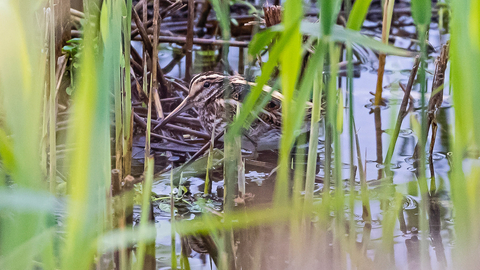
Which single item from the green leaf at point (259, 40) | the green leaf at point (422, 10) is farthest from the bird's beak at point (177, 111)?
the green leaf at point (422, 10)

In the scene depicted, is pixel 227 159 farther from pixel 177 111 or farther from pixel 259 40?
pixel 177 111

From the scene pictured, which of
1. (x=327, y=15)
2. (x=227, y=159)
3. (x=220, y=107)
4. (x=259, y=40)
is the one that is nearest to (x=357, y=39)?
(x=327, y=15)

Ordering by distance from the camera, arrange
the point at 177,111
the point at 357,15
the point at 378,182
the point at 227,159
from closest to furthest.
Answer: the point at 357,15, the point at 227,159, the point at 378,182, the point at 177,111

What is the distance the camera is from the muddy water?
1.35m

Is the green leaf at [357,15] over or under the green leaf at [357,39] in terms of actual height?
over

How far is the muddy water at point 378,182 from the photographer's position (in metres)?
1.35

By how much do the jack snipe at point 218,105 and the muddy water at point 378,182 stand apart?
0.13 metres

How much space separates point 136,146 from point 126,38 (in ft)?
2.59

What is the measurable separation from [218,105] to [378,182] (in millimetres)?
916

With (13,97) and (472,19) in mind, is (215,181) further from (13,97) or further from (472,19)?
(472,19)

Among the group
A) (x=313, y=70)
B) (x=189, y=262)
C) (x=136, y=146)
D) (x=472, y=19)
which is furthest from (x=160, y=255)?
(x=472, y=19)

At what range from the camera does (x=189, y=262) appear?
4.36 ft

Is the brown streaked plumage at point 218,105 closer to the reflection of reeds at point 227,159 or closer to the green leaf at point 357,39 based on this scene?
the reflection of reeds at point 227,159

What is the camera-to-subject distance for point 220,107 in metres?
2.28
